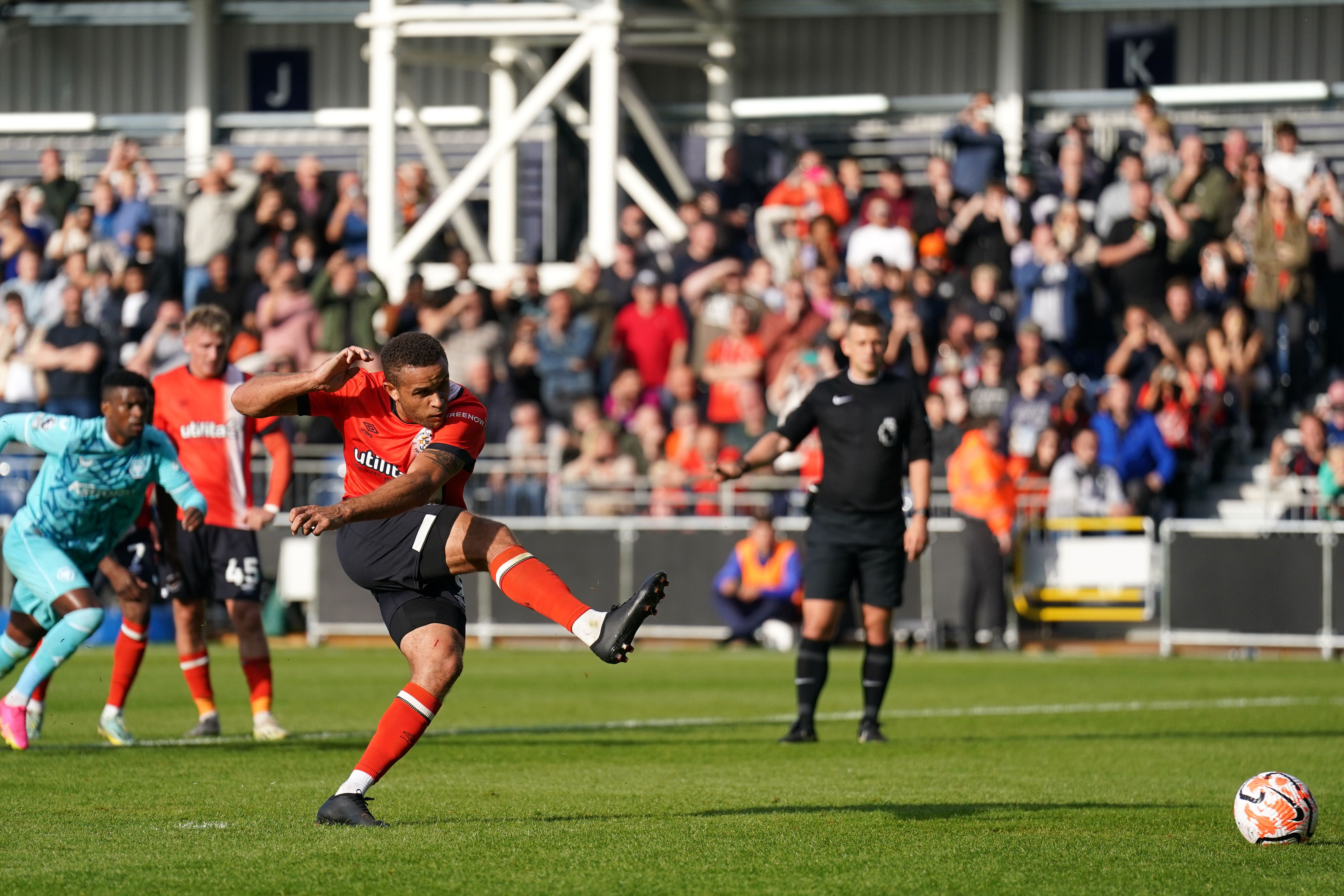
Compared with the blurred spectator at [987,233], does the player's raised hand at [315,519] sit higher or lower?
lower

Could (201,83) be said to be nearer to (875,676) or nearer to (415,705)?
(875,676)

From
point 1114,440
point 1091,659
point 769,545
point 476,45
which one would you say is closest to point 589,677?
point 769,545

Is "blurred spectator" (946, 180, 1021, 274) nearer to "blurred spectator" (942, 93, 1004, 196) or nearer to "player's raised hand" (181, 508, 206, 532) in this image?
"blurred spectator" (942, 93, 1004, 196)

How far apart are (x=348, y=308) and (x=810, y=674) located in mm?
12233

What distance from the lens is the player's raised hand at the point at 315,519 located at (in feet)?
21.6

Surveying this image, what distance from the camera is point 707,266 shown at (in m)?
22.4

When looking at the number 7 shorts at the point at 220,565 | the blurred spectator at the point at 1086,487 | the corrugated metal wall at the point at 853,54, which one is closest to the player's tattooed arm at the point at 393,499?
the number 7 shorts at the point at 220,565

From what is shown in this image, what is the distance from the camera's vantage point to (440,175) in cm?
2761

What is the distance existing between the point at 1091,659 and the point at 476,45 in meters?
15.9

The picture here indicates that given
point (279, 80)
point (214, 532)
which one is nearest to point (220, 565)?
point (214, 532)

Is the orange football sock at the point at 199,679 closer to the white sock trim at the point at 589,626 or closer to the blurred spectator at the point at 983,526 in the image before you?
the white sock trim at the point at 589,626

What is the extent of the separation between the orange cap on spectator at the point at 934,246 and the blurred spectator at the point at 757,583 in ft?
12.2

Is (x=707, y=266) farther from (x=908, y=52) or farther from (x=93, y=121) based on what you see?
(x=93, y=121)

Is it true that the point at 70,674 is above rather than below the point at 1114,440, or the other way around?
below
